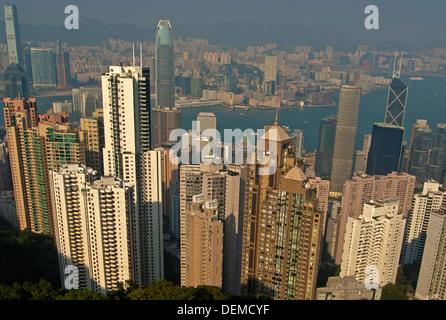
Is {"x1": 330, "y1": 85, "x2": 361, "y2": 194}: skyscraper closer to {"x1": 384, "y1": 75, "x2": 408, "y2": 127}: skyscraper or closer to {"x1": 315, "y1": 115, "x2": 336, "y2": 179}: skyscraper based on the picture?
{"x1": 315, "y1": 115, "x2": 336, "y2": 179}: skyscraper

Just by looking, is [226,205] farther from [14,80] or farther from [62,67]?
[14,80]

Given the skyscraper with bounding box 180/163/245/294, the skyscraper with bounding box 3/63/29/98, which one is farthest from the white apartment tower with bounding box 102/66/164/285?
the skyscraper with bounding box 3/63/29/98

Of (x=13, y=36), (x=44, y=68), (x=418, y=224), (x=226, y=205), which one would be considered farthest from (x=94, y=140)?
(x=418, y=224)

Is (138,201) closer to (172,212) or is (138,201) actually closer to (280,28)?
(172,212)

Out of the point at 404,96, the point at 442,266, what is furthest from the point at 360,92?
the point at 442,266

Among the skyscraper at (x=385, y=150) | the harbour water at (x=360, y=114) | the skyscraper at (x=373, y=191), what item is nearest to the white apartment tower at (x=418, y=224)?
the skyscraper at (x=373, y=191)

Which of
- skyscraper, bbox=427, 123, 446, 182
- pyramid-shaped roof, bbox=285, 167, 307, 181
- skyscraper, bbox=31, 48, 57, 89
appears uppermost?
skyscraper, bbox=31, 48, 57, 89
